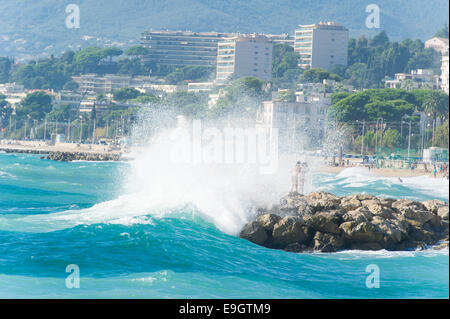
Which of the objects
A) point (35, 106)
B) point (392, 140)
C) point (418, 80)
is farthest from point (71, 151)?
point (418, 80)

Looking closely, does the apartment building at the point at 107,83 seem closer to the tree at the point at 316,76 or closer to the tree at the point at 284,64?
the tree at the point at 284,64

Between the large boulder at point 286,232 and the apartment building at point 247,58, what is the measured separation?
15700cm

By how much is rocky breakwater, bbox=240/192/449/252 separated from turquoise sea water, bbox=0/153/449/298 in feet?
1.60

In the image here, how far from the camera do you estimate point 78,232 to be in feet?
60.3

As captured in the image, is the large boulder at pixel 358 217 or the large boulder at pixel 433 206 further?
the large boulder at pixel 433 206

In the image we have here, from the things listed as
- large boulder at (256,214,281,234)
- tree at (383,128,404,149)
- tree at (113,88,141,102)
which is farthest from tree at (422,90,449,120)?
large boulder at (256,214,281,234)

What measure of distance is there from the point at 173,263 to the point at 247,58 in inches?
6478

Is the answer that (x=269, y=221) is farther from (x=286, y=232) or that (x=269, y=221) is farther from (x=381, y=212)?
(x=381, y=212)

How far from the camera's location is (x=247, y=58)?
179m

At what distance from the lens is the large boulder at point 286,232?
1881 cm

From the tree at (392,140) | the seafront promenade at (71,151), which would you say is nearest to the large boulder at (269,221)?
the seafront promenade at (71,151)

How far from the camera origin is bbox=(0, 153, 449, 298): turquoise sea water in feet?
47.7

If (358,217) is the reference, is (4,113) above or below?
above
